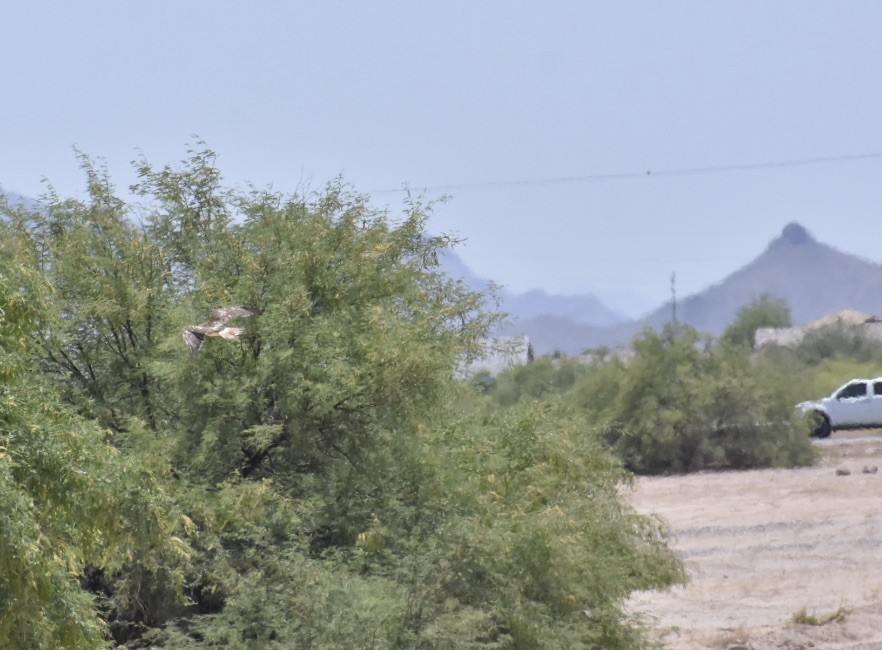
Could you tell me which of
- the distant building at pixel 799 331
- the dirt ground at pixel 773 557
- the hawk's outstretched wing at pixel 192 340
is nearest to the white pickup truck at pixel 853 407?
the dirt ground at pixel 773 557

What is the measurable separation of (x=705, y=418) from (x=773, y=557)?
1400 cm

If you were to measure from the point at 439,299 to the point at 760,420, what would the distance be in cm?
2377

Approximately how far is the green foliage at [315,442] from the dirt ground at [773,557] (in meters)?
2.04

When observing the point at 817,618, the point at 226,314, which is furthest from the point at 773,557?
the point at 226,314

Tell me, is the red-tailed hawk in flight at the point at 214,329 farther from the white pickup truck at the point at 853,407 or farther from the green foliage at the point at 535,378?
the white pickup truck at the point at 853,407

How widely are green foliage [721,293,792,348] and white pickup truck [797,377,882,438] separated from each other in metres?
63.6

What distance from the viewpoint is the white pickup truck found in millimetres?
42500

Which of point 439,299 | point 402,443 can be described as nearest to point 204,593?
point 402,443

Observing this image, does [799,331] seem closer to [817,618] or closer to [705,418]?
[705,418]

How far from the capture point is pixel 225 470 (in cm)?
1174

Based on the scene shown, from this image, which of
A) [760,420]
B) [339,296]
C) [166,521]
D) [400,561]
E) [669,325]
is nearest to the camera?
[166,521]

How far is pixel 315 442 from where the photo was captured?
478 inches

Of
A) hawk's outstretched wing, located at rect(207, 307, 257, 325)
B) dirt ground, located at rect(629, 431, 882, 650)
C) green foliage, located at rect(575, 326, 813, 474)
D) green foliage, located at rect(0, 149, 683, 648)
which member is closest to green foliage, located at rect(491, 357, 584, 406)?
green foliage, located at rect(575, 326, 813, 474)

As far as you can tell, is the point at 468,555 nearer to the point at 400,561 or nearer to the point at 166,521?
the point at 400,561
